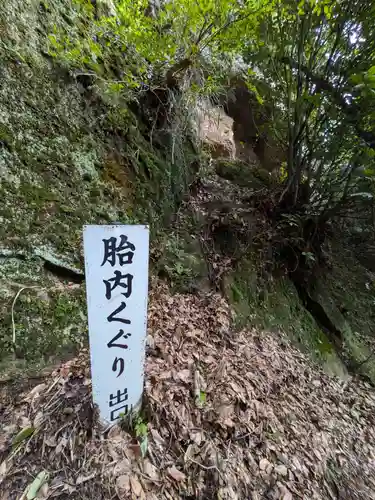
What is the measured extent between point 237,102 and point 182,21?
515 cm

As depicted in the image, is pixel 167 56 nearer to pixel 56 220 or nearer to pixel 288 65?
pixel 288 65

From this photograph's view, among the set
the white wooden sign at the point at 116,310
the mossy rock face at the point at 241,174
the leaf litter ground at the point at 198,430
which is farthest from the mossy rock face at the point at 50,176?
the mossy rock face at the point at 241,174

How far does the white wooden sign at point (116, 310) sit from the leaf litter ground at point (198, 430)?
0.23 metres

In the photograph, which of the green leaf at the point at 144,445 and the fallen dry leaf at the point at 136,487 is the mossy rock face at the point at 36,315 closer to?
the green leaf at the point at 144,445

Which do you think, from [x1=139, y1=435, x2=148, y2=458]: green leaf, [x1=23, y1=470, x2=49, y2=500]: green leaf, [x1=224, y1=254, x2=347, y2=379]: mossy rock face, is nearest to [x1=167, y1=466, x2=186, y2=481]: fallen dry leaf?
[x1=139, y1=435, x2=148, y2=458]: green leaf

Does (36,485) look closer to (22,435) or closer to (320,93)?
(22,435)

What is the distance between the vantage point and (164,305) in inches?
120

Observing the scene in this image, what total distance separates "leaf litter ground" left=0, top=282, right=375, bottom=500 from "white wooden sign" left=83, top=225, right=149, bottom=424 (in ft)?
0.76

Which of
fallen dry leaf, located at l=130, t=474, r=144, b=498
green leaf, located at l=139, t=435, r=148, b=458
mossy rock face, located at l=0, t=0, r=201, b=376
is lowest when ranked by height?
fallen dry leaf, located at l=130, t=474, r=144, b=498

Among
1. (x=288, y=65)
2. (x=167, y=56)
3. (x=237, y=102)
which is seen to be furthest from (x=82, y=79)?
(x=237, y=102)

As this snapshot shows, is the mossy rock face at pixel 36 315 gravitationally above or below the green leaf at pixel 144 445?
above

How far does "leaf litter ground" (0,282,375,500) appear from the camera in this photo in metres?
1.52

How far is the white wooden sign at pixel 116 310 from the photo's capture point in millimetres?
1415

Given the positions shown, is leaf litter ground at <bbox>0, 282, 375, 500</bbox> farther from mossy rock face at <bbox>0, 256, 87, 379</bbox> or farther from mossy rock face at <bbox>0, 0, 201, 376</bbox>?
mossy rock face at <bbox>0, 0, 201, 376</bbox>
